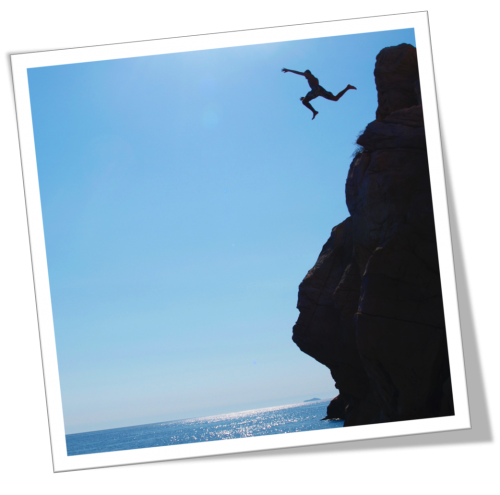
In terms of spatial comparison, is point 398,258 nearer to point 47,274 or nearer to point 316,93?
point 316,93

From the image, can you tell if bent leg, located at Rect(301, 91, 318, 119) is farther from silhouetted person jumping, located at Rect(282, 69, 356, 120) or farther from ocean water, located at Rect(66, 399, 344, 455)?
ocean water, located at Rect(66, 399, 344, 455)

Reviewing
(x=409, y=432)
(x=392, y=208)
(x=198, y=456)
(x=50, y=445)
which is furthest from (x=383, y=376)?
(x=50, y=445)

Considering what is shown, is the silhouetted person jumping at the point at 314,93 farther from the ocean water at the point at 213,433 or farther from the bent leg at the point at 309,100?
the ocean water at the point at 213,433

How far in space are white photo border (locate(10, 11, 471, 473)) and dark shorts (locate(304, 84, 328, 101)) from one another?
14.7 feet

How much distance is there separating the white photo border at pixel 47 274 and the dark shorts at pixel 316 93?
4.49 m

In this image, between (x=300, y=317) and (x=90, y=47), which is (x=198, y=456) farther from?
(x=300, y=317)

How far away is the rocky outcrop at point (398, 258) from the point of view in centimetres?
1664

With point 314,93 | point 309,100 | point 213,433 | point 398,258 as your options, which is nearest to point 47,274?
point 309,100

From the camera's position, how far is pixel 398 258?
1748 cm

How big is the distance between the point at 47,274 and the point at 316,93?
34.1ft

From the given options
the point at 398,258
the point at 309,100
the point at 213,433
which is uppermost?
the point at 309,100

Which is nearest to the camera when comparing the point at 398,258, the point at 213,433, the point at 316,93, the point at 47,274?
the point at 47,274

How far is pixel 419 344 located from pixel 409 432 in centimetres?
766

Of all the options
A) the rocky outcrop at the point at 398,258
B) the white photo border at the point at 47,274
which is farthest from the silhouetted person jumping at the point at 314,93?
the rocky outcrop at the point at 398,258
